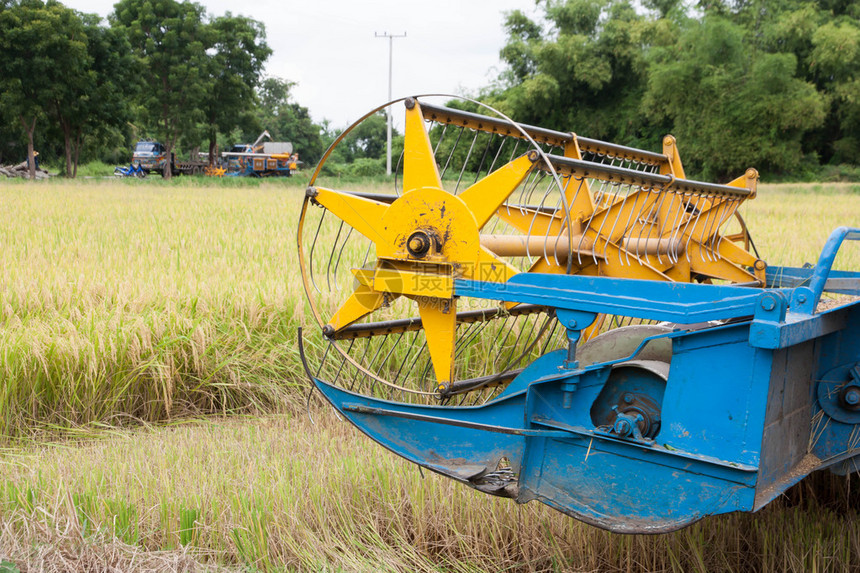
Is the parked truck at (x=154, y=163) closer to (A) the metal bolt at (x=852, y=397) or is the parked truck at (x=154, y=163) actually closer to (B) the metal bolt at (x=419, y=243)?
(B) the metal bolt at (x=419, y=243)

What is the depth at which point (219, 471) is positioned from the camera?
11.0ft

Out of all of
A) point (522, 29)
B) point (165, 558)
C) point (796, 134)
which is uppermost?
point (522, 29)

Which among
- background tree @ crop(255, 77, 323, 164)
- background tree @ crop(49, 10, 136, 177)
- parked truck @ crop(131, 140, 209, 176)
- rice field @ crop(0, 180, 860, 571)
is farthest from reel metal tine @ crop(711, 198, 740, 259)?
background tree @ crop(255, 77, 323, 164)

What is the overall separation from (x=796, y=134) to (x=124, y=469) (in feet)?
130

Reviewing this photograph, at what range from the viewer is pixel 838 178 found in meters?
34.4

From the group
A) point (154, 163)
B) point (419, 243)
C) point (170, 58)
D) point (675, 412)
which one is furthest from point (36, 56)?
point (675, 412)

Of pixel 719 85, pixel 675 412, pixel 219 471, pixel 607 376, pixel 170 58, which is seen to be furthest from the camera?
pixel 719 85

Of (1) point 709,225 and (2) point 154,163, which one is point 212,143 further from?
(1) point 709,225

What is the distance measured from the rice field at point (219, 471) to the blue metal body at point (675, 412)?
0.40m

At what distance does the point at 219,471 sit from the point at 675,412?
84.3 inches

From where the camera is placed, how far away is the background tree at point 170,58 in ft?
108

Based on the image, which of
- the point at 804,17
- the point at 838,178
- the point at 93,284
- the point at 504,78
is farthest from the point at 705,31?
the point at 93,284

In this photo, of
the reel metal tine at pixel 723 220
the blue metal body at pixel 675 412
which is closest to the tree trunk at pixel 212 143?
the reel metal tine at pixel 723 220

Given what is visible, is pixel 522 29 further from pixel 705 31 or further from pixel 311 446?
pixel 311 446
